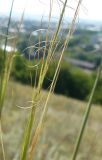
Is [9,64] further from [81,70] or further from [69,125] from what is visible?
[81,70]

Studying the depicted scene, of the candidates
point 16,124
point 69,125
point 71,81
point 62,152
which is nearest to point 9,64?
point 62,152

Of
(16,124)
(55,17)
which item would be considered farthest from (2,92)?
(16,124)

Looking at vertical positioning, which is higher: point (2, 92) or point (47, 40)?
point (47, 40)

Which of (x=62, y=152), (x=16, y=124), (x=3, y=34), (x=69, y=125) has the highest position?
(x=3, y=34)

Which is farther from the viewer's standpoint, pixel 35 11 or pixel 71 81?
pixel 71 81

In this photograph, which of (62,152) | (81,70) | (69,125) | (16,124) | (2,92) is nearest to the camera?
(2,92)

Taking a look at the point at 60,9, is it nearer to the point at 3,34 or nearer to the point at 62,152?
the point at 3,34

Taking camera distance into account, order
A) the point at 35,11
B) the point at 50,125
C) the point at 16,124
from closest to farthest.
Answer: the point at 35,11 → the point at 16,124 → the point at 50,125

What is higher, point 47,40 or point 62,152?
point 47,40

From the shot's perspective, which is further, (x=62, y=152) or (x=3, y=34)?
(x=62, y=152)
